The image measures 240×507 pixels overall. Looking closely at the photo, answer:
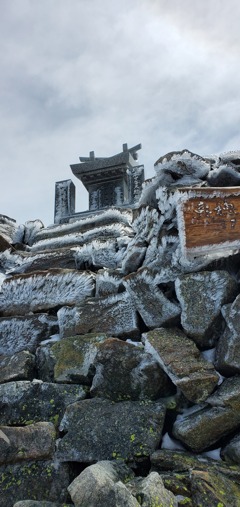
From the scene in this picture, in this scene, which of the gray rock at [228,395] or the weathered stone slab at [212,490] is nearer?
the weathered stone slab at [212,490]

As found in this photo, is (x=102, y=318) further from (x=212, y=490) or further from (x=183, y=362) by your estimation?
(x=212, y=490)

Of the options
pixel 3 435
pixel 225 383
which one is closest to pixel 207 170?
pixel 225 383

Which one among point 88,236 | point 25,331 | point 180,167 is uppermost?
point 180,167

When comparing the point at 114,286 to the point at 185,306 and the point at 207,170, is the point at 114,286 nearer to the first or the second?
the point at 185,306

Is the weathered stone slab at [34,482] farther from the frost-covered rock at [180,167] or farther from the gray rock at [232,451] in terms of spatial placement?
the frost-covered rock at [180,167]

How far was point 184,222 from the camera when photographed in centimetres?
462

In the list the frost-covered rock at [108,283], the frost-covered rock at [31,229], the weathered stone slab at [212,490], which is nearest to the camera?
the weathered stone slab at [212,490]

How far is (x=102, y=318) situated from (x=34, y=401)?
1.35 meters

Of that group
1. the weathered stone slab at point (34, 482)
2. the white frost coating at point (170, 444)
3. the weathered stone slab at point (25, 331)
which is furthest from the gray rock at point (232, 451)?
the weathered stone slab at point (25, 331)

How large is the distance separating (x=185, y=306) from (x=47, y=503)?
225 cm

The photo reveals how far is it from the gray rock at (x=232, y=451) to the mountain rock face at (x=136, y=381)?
0.01 m

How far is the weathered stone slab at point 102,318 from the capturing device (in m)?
4.63

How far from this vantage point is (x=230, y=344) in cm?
359

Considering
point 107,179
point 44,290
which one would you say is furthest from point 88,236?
point 107,179
